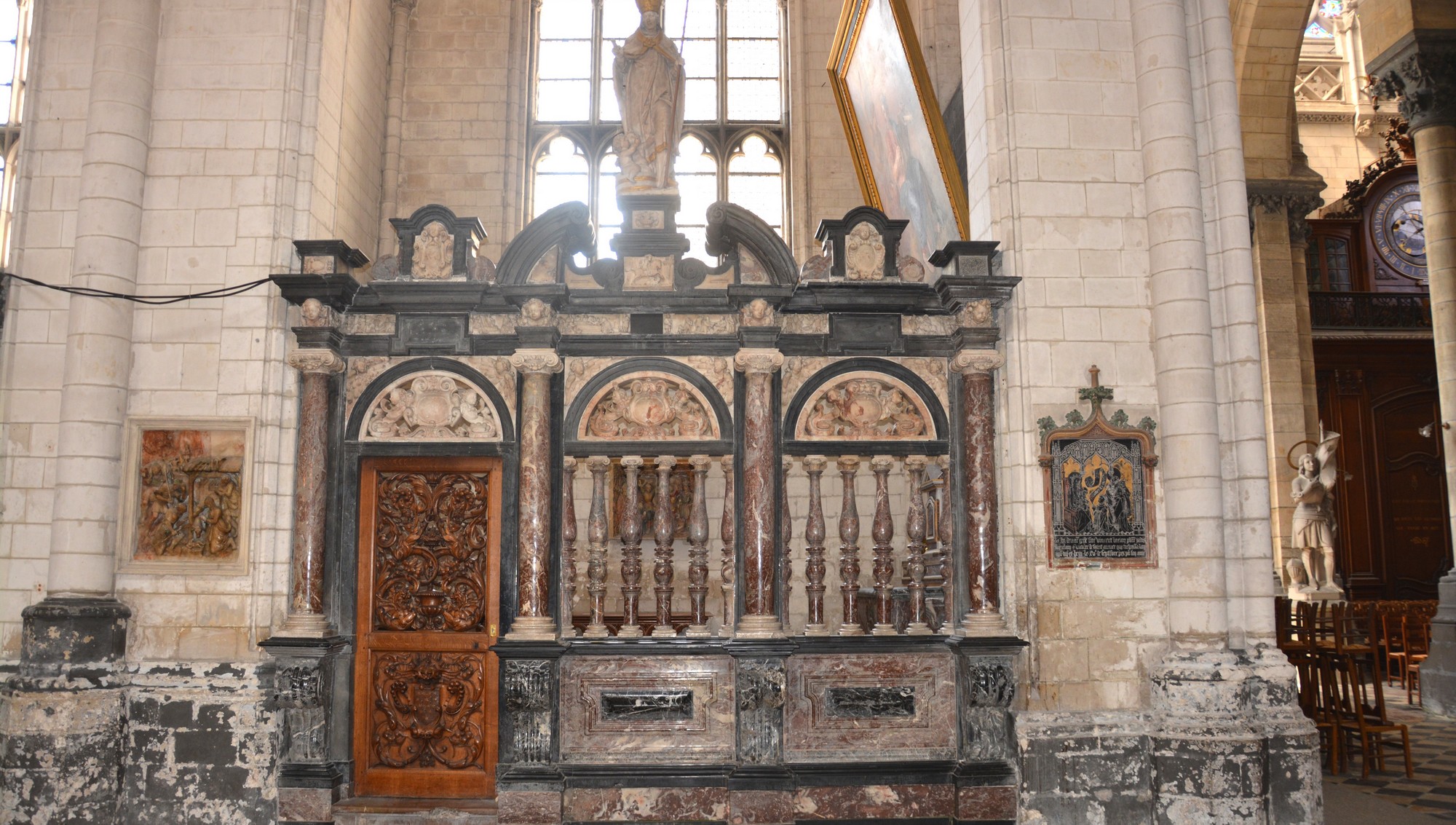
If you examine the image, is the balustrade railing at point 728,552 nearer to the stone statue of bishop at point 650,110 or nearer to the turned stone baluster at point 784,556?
the turned stone baluster at point 784,556

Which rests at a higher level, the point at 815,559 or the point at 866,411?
the point at 866,411

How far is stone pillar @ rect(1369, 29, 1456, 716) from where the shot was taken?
9.98 m

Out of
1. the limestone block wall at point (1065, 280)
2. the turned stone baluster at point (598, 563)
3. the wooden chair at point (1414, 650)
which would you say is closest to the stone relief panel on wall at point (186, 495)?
the turned stone baluster at point (598, 563)

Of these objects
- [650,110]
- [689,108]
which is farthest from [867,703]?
[689,108]

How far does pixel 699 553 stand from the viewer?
6.68 metres

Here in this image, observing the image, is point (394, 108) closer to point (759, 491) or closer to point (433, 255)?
point (433, 255)

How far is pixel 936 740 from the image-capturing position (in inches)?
255

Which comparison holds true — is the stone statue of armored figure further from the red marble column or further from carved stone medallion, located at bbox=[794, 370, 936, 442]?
the red marble column

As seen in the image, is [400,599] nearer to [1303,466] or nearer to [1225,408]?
[1225,408]

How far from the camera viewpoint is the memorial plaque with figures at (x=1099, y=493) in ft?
21.5

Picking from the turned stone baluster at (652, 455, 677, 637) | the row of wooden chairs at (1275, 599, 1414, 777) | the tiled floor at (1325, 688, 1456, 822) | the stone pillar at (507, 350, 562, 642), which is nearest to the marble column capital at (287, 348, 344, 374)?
the stone pillar at (507, 350, 562, 642)

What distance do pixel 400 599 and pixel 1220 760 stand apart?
5088 millimetres

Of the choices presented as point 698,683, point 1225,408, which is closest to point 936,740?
point 698,683

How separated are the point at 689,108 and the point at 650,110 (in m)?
5.38
